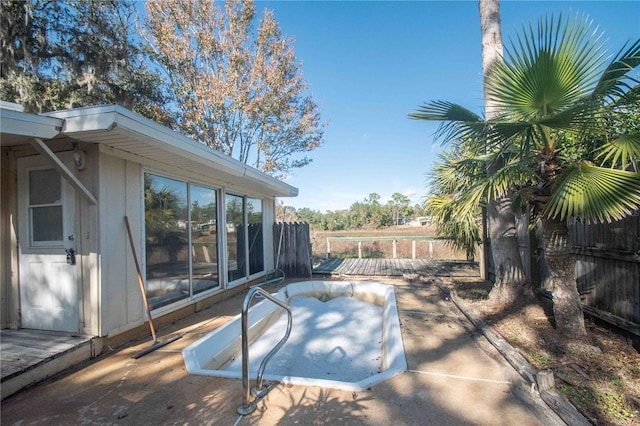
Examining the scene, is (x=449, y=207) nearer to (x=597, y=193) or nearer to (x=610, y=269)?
(x=610, y=269)

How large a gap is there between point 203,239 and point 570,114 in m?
5.25

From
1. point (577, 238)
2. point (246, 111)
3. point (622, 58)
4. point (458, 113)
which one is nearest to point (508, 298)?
point (577, 238)

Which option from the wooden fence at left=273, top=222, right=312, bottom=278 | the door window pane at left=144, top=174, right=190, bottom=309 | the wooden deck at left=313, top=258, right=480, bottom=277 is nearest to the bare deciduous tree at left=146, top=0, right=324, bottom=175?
the wooden fence at left=273, top=222, right=312, bottom=278

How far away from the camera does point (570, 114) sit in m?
2.72

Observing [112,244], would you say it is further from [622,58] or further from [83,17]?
[83,17]

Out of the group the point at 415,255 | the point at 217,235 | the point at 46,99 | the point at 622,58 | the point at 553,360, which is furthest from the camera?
the point at 415,255

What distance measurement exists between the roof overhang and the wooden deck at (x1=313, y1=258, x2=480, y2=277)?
4933 millimetres

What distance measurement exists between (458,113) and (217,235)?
4.59 m

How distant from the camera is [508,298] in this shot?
4.86 meters

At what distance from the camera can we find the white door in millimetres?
3594

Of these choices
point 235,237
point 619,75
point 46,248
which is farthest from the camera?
point 235,237

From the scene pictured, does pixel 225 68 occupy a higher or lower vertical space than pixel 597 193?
higher

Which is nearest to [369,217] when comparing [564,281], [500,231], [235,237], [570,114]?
[235,237]

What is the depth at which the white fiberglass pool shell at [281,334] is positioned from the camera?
111 inches
